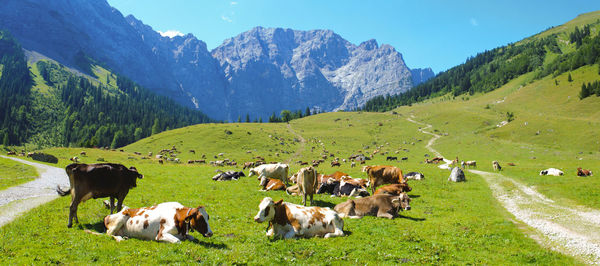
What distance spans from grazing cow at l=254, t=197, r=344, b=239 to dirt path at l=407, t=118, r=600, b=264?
27.5 ft

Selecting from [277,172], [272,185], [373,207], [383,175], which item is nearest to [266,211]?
[373,207]

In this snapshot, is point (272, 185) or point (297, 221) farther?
point (272, 185)

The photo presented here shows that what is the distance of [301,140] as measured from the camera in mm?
101312

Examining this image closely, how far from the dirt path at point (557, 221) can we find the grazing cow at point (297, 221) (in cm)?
838

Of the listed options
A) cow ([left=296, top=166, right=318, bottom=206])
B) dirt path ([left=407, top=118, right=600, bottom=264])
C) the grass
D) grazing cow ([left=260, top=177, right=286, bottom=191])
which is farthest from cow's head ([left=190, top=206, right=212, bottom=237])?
the grass

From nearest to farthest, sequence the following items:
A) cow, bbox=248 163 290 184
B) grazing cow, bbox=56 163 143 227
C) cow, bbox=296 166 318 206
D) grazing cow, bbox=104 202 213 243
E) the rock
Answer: grazing cow, bbox=104 202 213 243
grazing cow, bbox=56 163 143 227
cow, bbox=296 166 318 206
cow, bbox=248 163 290 184
the rock

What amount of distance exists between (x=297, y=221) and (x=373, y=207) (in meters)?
5.60

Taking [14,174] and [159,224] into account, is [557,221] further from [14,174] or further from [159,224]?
[14,174]

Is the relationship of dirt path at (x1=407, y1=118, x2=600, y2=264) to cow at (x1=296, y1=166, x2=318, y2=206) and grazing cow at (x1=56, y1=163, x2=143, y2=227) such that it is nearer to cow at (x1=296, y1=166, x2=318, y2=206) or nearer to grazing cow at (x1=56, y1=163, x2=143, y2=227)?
cow at (x1=296, y1=166, x2=318, y2=206)

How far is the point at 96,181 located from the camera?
489 inches

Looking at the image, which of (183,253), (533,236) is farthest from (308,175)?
(533,236)

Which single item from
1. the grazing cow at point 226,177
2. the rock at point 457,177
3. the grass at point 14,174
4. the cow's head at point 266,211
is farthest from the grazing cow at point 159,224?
the rock at point 457,177

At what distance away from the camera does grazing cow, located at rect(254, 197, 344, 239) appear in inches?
461

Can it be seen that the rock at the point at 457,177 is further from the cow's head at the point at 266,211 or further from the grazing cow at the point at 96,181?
the grazing cow at the point at 96,181
